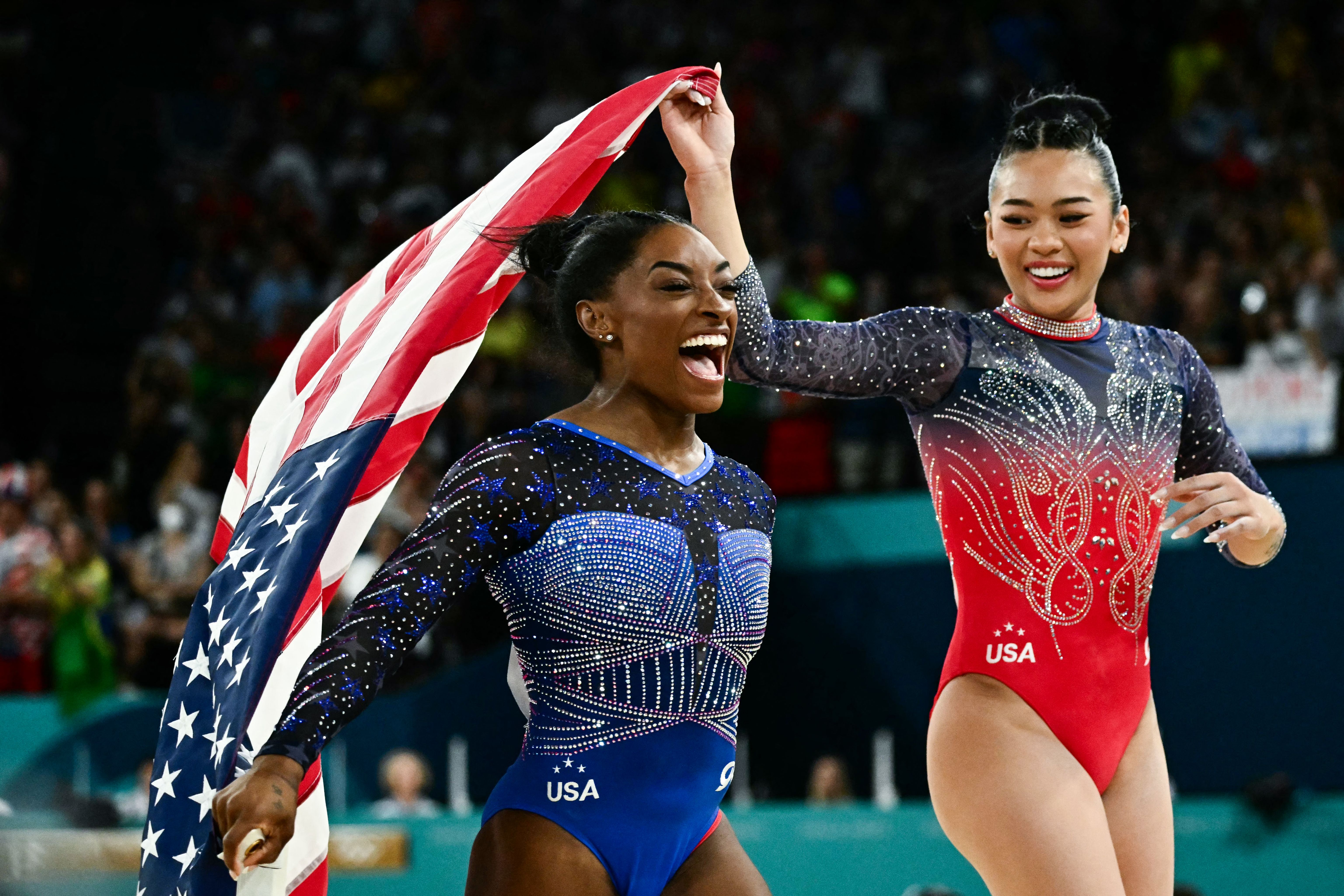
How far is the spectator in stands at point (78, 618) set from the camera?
25.9ft

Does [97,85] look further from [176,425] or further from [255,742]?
[255,742]

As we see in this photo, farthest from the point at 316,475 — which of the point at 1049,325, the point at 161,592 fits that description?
the point at 161,592

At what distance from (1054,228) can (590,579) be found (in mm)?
1171

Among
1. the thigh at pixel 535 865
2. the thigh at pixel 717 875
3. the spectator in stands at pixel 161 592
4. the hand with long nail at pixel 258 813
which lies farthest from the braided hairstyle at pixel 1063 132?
the spectator in stands at pixel 161 592

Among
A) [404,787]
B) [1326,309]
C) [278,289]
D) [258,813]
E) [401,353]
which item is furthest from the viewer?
[278,289]

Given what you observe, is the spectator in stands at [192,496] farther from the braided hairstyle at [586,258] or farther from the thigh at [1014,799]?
the thigh at [1014,799]

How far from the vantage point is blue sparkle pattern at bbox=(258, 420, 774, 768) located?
8.20ft

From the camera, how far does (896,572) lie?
8.22m

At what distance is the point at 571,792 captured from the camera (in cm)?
253

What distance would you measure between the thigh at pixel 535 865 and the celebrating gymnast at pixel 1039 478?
770 millimetres

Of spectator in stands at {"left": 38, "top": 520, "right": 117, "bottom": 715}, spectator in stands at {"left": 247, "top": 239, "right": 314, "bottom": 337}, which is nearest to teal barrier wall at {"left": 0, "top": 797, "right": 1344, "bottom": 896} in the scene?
spectator in stands at {"left": 38, "top": 520, "right": 117, "bottom": 715}

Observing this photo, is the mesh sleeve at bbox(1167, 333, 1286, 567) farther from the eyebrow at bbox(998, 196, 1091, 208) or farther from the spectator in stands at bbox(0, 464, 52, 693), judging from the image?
the spectator in stands at bbox(0, 464, 52, 693)

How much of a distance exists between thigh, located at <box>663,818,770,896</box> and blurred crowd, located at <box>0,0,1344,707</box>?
5.18 metres

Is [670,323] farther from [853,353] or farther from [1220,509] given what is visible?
[1220,509]
